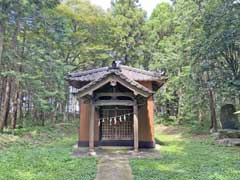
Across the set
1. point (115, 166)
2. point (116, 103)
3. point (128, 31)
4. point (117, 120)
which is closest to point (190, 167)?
point (115, 166)

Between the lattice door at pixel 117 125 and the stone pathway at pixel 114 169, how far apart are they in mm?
3118

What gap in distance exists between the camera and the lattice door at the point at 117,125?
12570 millimetres

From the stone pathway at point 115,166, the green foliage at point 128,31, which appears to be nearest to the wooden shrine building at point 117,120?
the stone pathway at point 115,166

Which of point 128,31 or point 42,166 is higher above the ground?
point 128,31

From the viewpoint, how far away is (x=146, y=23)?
88.3 feet

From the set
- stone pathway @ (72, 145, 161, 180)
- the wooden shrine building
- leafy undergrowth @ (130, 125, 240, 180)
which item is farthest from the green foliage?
leafy undergrowth @ (130, 125, 240, 180)

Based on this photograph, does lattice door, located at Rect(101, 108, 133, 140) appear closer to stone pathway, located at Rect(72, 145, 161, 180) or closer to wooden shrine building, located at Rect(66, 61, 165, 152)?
wooden shrine building, located at Rect(66, 61, 165, 152)

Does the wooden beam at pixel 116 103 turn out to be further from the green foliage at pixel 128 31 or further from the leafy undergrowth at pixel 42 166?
the green foliage at pixel 128 31

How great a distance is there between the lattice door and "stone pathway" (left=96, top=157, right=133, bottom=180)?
3.12 meters

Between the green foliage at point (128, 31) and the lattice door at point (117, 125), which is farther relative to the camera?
the green foliage at point (128, 31)

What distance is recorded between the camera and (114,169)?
763 centimetres

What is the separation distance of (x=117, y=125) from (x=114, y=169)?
5106mm

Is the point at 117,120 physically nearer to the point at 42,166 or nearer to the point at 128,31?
the point at 42,166

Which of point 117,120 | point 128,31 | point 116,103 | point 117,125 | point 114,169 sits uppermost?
point 128,31
